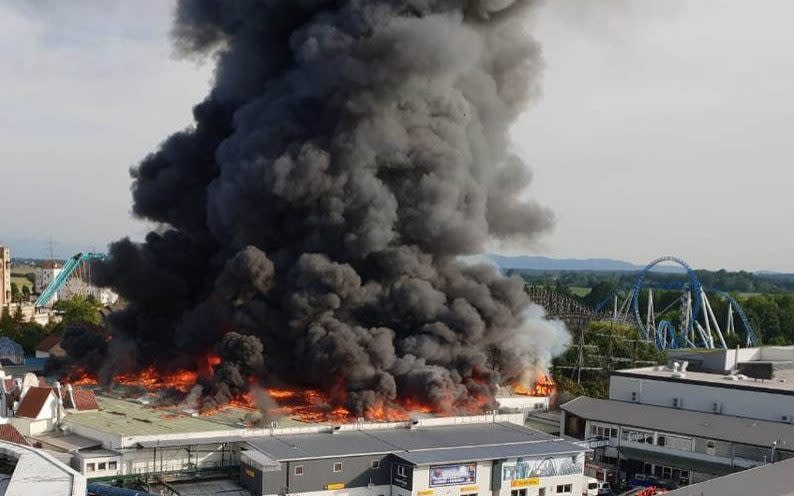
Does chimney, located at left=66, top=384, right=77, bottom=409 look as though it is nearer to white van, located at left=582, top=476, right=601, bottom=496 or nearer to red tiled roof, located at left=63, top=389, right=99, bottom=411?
red tiled roof, located at left=63, top=389, right=99, bottom=411

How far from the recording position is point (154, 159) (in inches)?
1964

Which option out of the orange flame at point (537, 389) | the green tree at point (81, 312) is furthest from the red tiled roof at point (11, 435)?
the green tree at point (81, 312)

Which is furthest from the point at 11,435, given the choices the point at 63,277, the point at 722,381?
the point at 63,277

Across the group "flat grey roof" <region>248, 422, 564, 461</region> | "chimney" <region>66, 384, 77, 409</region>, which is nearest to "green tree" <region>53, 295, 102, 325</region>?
"chimney" <region>66, 384, 77, 409</region>

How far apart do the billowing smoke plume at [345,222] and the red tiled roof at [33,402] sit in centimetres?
659

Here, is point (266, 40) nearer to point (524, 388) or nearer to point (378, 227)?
point (378, 227)

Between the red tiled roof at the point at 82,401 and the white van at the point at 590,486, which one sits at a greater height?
the red tiled roof at the point at 82,401

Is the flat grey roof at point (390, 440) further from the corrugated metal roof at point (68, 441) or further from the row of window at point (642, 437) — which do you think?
the corrugated metal roof at point (68, 441)

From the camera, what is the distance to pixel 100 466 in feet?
93.5

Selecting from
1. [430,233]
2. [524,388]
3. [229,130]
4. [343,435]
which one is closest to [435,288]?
[430,233]

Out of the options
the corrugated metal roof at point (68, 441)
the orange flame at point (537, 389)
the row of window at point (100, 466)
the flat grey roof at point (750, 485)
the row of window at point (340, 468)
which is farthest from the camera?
the orange flame at point (537, 389)

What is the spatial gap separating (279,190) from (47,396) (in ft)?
45.5

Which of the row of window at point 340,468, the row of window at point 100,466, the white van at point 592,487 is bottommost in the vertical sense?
the white van at point 592,487

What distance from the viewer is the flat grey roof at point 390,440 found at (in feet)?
95.0
